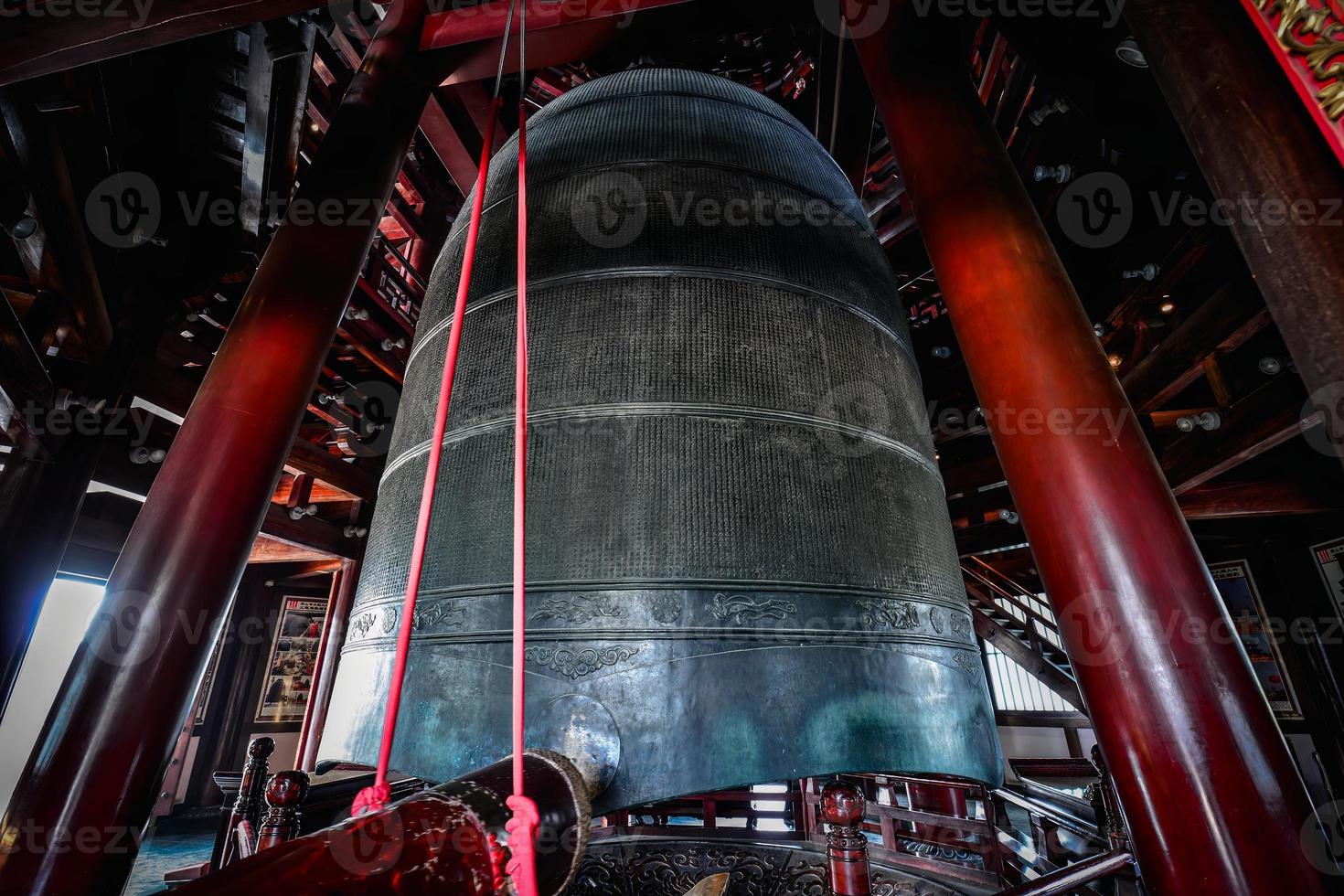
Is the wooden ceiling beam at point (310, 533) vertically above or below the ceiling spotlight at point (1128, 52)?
below

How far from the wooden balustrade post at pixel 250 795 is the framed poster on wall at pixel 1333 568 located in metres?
8.54

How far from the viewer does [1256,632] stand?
6.48m

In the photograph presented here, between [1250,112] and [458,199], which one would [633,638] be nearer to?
[1250,112]

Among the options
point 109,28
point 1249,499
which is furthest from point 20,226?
point 1249,499

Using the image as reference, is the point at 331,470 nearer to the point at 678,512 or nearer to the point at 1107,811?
the point at 678,512

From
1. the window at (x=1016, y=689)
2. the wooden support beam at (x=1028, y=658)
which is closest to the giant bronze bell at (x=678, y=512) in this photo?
the wooden support beam at (x=1028, y=658)

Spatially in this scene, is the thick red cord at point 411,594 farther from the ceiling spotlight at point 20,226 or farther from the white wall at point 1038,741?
the white wall at point 1038,741

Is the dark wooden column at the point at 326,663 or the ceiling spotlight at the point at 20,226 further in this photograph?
the dark wooden column at the point at 326,663

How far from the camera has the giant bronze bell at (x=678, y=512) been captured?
1144 mm

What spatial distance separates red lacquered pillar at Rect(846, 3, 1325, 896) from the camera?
103 centimetres

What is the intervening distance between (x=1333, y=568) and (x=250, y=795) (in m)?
8.67

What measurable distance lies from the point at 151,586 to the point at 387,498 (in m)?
0.55

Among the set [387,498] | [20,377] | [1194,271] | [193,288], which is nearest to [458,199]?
[193,288]

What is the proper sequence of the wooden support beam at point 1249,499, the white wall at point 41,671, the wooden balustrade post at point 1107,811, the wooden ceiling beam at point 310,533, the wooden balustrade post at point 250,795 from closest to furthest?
the wooden balustrade post at point 1107,811
the wooden balustrade post at point 250,795
the wooden support beam at point 1249,499
the white wall at point 41,671
the wooden ceiling beam at point 310,533
